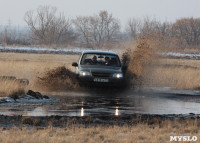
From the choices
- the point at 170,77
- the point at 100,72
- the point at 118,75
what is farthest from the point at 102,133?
the point at 170,77

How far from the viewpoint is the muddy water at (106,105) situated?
1372cm

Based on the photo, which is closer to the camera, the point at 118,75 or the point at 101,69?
→ the point at 101,69

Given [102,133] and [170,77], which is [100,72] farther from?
[170,77]

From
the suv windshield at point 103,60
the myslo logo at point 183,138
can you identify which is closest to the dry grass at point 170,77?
the suv windshield at point 103,60

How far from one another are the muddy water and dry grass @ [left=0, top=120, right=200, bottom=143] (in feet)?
8.21

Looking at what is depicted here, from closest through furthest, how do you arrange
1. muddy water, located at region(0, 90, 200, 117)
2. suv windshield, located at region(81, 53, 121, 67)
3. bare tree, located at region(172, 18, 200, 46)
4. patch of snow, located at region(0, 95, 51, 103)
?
1. muddy water, located at region(0, 90, 200, 117)
2. patch of snow, located at region(0, 95, 51, 103)
3. suv windshield, located at region(81, 53, 121, 67)
4. bare tree, located at region(172, 18, 200, 46)

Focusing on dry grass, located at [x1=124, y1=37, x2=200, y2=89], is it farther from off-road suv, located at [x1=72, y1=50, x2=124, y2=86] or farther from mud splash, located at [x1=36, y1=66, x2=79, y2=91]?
mud splash, located at [x1=36, y1=66, x2=79, y2=91]

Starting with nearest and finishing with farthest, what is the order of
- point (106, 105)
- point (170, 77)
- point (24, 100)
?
point (106, 105)
point (24, 100)
point (170, 77)

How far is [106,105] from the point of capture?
15758mm

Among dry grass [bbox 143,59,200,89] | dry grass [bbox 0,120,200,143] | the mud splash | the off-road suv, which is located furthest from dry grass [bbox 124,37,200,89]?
dry grass [bbox 0,120,200,143]

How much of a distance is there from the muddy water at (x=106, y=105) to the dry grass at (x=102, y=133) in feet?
8.21

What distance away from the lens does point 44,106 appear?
49.4 ft

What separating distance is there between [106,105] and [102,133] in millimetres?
5840

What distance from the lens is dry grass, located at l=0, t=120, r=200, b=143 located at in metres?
9.01
